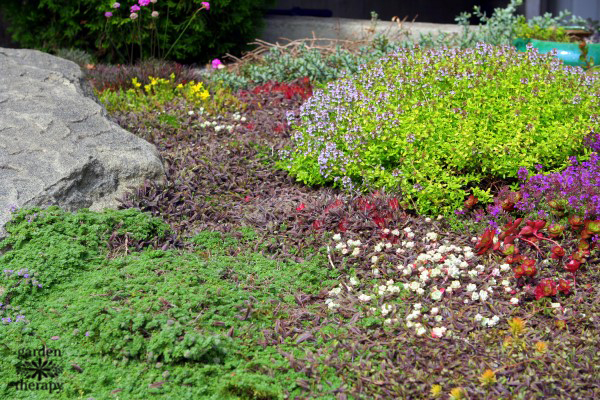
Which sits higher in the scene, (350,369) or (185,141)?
(185,141)

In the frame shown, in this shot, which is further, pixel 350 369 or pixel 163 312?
pixel 163 312

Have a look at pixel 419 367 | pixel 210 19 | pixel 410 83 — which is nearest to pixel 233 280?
pixel 419 367

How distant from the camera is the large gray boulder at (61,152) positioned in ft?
13.6

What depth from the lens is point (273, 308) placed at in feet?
11.0

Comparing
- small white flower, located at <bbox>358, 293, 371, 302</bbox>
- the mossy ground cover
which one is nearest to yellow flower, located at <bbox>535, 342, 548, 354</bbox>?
the mossy ground cover

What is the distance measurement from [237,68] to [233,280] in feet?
15.1

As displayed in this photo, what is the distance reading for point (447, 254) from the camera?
3764mm

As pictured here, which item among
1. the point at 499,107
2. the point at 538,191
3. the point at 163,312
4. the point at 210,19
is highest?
the point at 210,19

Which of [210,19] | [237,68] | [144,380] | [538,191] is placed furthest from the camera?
[210,19]

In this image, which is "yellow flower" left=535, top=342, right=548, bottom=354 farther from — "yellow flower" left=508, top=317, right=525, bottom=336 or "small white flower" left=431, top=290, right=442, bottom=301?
"small white flower" left=431, top=290, right=442, bottom=301

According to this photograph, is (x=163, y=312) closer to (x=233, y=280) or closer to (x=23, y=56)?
(x=233, y=280)

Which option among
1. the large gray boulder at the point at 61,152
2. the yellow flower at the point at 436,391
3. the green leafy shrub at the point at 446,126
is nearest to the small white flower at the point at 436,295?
the yellow flower at the point at 436,391

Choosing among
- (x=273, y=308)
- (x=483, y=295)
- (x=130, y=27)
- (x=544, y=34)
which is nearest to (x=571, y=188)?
(x=483, y=295)

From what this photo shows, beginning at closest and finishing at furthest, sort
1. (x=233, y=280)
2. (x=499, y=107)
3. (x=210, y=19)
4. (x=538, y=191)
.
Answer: (x=233, y=280) → (x=538, y=191) → (x=499, y=107) → (x=210, y=19)
